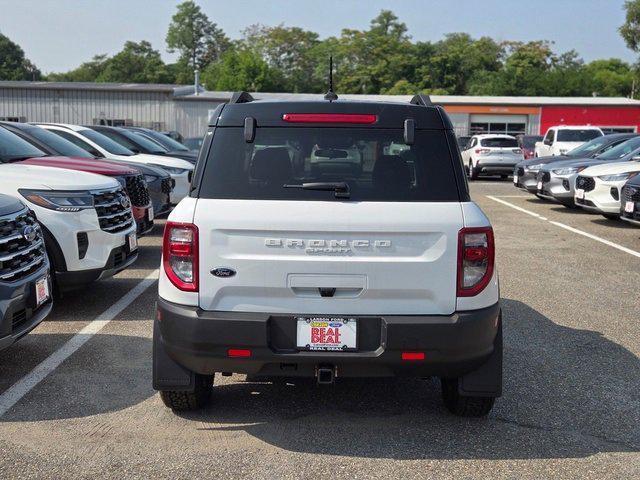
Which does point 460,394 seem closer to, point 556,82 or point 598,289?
point 598,289

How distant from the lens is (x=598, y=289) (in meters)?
8.27

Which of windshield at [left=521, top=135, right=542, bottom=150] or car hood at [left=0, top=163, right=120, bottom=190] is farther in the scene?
windshield at [left=521, top=135, right=542, bottom=150]

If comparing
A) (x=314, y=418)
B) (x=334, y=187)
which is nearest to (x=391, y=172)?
(x=334, y=187)

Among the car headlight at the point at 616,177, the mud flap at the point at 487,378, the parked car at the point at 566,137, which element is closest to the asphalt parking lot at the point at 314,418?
the mud flap at the point at 487,378

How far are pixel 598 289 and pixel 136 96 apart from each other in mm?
43186

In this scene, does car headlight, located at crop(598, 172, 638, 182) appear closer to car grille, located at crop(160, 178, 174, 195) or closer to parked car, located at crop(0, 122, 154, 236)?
car grille, located at crop(160, 178, 174, 195)

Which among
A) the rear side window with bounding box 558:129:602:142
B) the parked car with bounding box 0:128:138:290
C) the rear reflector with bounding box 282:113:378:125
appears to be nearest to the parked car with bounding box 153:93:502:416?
the rear reflector with bounding box 282:113:378:125

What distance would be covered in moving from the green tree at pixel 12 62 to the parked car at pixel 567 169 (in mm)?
124143

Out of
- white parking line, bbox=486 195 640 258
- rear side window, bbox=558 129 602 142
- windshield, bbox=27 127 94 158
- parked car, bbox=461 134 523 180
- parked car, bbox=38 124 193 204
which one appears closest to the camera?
windshield, bbox=27 127 94 158

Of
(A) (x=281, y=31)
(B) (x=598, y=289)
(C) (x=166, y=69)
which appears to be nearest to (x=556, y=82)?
(A) (x=281, y=31)

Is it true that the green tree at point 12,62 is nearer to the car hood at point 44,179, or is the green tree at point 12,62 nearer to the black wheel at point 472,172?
the black wheel at point 472,172

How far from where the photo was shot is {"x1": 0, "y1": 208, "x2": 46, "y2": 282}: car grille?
4.79 metres

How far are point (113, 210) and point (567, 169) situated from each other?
431 inches

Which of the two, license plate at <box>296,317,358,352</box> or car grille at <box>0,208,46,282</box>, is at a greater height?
car grille at <box>0,208,46,282</box>
